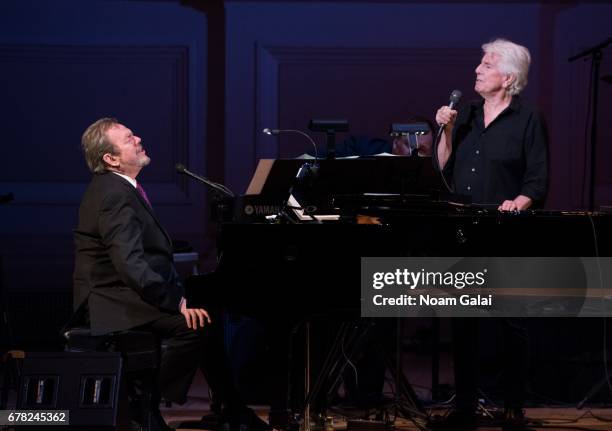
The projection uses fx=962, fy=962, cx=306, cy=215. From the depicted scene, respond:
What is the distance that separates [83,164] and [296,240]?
9.95 ft

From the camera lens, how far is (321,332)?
14.9ft

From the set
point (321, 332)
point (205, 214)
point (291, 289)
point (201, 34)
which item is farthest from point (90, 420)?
point (201, 34)

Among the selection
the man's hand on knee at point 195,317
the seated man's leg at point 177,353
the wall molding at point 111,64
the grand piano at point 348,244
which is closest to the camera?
the grand piano at point 348,244

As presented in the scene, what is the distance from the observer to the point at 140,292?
146 inches

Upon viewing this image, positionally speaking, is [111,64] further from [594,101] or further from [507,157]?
[594,101]

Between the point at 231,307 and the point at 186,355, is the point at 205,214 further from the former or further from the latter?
the point at 231,307

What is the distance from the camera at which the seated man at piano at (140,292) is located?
146 inches

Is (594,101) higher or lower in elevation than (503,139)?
higher

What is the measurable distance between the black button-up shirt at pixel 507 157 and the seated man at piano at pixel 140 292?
1.37 metres

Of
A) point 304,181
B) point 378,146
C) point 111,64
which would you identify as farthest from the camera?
point 111,64

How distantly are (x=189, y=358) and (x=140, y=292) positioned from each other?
37 cm

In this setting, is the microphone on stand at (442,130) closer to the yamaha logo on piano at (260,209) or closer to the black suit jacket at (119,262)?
the yamaha logo on piano at (260,209)

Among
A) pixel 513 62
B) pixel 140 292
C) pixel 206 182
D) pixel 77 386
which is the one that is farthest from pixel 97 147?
pixel 513 62

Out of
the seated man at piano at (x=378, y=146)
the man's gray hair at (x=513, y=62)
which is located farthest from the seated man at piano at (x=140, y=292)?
the man's gray hair at (x=513, y=62)
